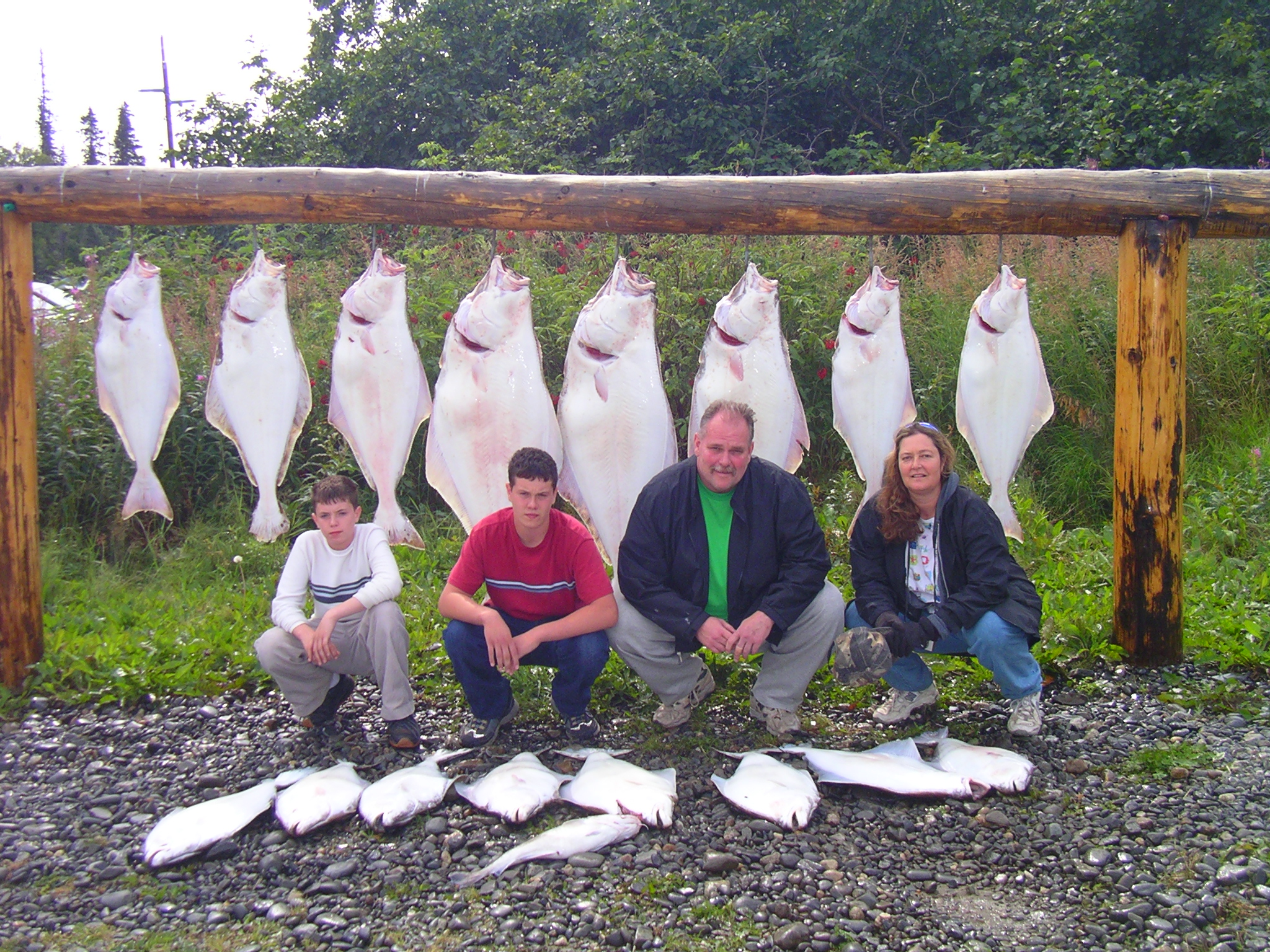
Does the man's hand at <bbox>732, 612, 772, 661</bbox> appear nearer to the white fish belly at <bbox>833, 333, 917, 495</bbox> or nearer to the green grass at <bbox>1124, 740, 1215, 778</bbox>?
the white fish belly at <bbox>833, 333, 917, 495</bbox>

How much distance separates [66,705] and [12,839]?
Result: 1052mm

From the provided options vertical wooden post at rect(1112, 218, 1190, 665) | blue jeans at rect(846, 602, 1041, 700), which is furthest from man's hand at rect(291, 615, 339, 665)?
vertical wooden post at rect(1112, 218, 1190, 665)

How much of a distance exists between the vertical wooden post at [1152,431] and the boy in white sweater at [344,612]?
9.29 ft

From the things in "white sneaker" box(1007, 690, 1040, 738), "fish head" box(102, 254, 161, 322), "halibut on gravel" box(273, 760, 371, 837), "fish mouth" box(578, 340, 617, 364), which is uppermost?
"fish head" box(102, 254, 161, 322)

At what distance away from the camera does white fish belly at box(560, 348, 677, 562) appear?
3.70 m

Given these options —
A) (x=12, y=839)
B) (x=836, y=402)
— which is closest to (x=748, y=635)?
(x=836, y=402)

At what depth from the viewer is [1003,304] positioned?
3754mm

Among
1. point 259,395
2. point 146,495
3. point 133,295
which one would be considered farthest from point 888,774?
point 133,295

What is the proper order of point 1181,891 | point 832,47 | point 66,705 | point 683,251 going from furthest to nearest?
point 832,47 < point 683,251 < point 66,705 < point 1181,891

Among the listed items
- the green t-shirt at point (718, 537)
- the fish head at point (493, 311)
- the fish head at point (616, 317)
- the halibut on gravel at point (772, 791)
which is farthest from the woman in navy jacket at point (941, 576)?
the fish head at point (493, 311)

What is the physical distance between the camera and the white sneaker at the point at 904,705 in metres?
3.74

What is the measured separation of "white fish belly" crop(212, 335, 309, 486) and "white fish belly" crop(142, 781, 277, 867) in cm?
120

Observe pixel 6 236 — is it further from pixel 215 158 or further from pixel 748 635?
pixel 215 158

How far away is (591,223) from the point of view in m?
3.62
